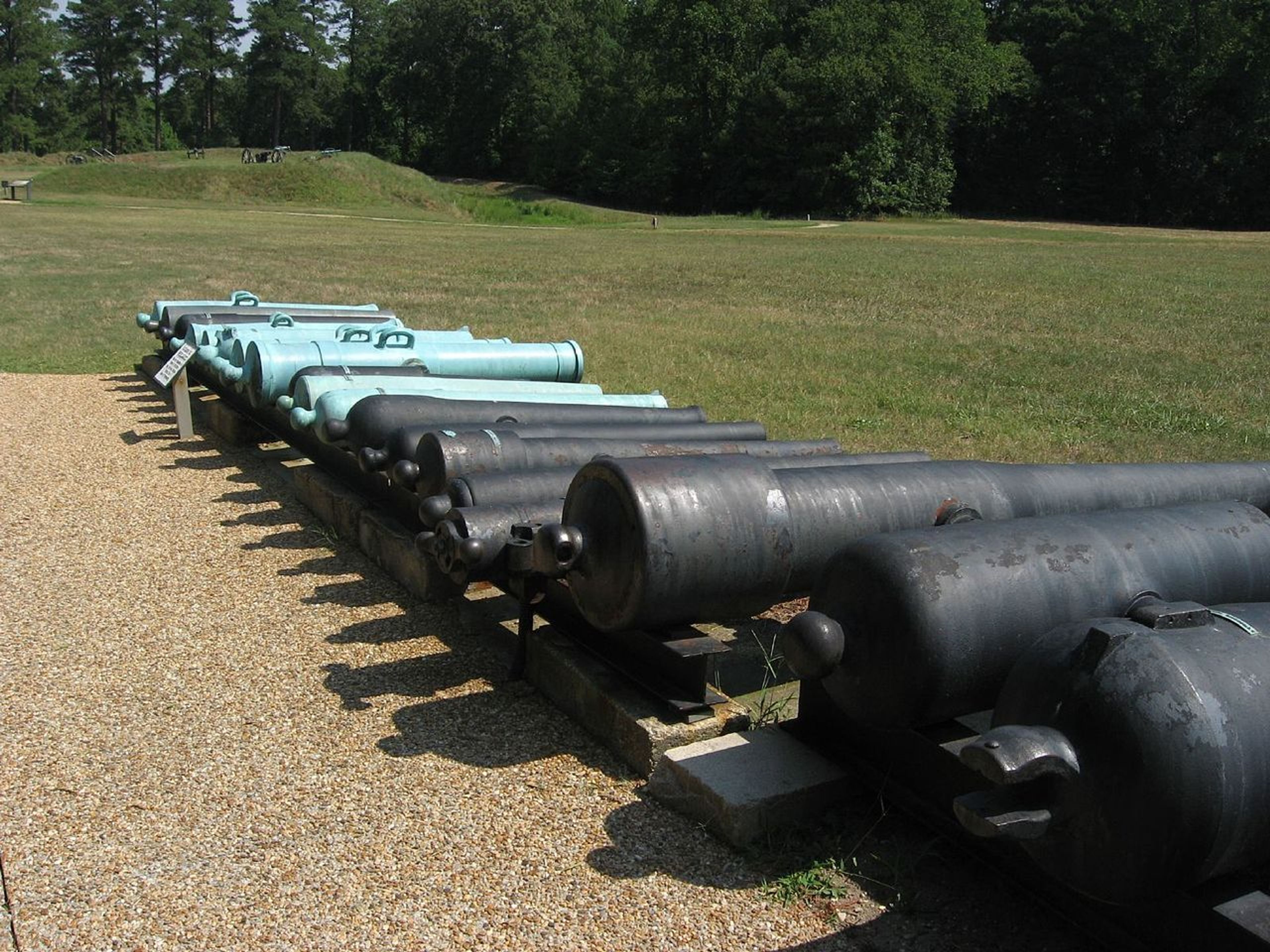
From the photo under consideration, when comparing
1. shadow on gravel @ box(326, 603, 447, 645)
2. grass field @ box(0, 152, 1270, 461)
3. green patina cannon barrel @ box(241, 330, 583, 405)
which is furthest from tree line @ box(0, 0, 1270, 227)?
shadow on gravel @ box(326, 603, 447, 645)

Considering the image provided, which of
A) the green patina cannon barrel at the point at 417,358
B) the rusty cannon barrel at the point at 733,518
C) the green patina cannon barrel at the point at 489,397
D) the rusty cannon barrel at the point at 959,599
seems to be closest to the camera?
the rusty cannon barrel at the point at 959,599

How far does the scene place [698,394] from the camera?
31.9 feet

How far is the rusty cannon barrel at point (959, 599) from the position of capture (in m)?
2.72

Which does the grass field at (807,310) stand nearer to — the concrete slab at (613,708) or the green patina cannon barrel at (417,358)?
the green patina cannon barrel at (417,358)

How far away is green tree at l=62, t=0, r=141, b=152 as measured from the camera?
8406 cm

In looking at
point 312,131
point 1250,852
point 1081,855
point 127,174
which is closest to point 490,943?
point 1081,855

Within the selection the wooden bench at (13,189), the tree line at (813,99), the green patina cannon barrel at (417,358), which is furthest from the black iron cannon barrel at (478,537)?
the tree line at (813,99)

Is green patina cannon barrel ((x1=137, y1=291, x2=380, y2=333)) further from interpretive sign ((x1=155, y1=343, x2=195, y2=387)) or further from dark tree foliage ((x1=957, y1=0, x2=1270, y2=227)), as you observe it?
dark tree foliage ((x1=957, y1=0, x2=1270, y2=227))

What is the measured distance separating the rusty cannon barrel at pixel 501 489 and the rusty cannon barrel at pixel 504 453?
0.07 meters

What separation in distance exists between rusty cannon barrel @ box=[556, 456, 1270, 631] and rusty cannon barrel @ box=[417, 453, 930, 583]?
355 millimetres

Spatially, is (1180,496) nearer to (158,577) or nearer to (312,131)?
(158,577)

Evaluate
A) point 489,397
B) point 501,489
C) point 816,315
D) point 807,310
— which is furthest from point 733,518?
point 807,310

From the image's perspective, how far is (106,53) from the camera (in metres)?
84.8

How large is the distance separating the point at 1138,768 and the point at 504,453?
304cm
